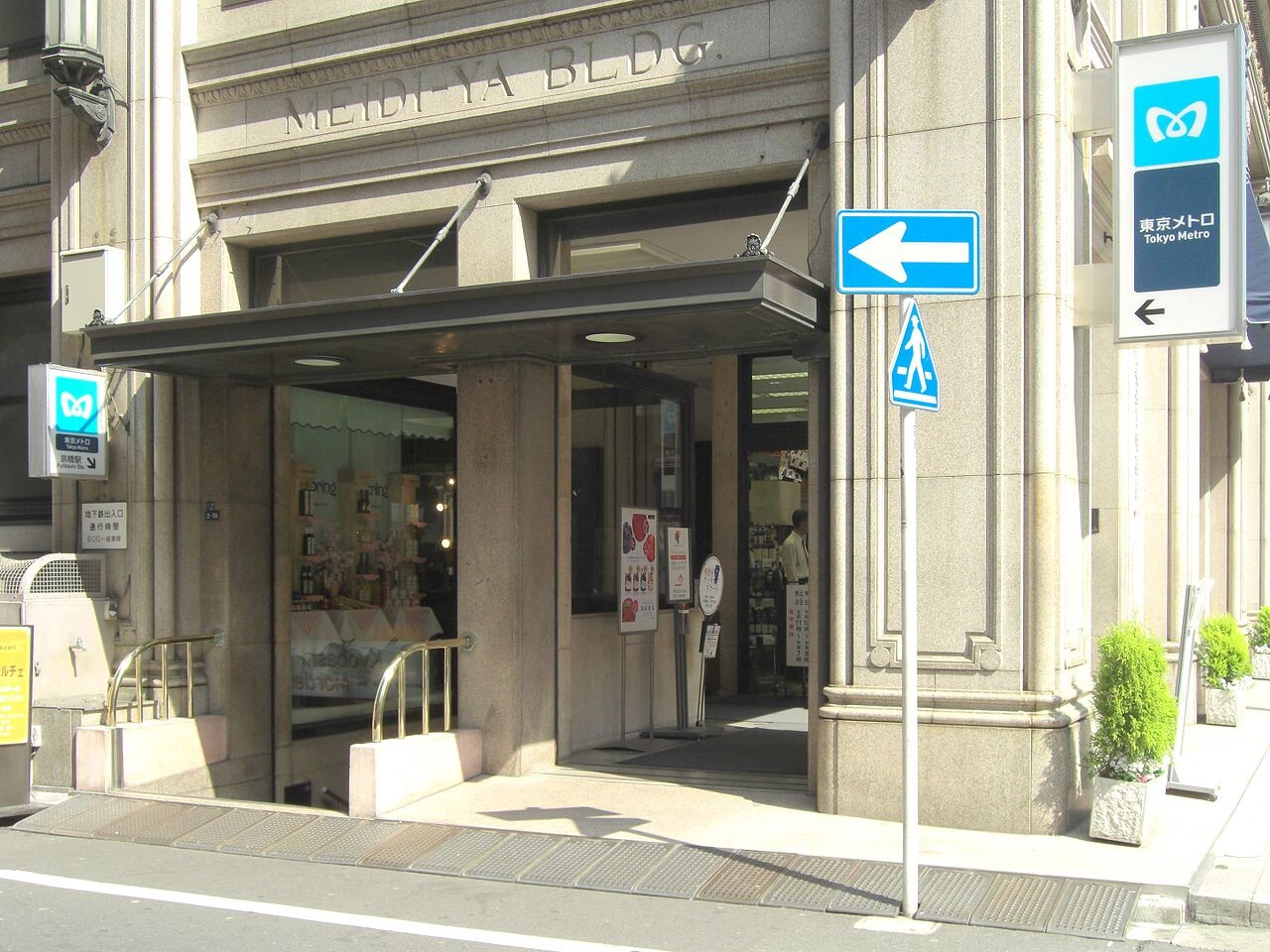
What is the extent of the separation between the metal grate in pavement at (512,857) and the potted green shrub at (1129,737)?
348 centimetres

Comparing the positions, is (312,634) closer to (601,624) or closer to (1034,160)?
(601,624)

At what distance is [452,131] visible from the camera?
37.5ft

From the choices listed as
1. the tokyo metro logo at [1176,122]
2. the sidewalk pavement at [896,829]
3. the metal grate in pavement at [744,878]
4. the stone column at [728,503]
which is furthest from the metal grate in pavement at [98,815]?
the tokyo metro logo at [1176,122]

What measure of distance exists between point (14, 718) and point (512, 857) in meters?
4.33

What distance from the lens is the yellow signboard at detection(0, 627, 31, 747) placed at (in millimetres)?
10141

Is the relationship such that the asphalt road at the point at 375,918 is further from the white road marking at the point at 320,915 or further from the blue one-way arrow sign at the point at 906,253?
the blue one-way arrow sign at the point at 906,253

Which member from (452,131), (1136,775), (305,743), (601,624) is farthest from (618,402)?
(1136,775)

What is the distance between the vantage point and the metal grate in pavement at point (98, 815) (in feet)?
32.2

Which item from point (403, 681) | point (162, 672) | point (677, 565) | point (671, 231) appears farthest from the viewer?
point (677, 565)

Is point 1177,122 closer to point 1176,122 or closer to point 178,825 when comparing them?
point 1176,122

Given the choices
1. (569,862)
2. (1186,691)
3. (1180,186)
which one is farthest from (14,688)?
(1180,186)

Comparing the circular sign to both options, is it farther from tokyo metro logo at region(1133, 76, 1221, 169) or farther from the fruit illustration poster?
tokyo metro logo at region(1133, 76, 1221, 169)

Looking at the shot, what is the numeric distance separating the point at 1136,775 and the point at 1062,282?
3.29m

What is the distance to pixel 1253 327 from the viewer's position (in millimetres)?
15867
